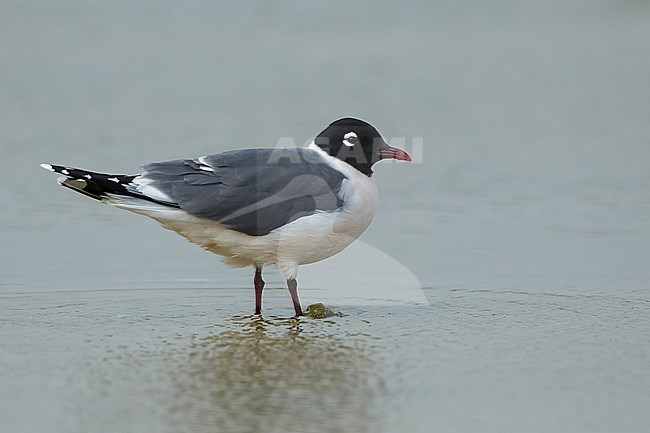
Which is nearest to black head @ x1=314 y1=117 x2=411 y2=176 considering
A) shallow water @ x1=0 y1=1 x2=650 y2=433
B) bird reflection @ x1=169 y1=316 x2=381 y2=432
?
shallow water @ x1=0 y1=1 x2=650 y2=433

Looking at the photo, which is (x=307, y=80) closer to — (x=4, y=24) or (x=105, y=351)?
(x=4, y=24)

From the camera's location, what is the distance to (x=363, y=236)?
7074 mm

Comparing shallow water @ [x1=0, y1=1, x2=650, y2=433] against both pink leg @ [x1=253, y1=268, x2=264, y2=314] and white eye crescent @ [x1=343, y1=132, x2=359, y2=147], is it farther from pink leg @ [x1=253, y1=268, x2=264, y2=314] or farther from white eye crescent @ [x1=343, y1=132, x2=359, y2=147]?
white eye crescent @ [x1=343, y1=132, x2=359, y2=147]

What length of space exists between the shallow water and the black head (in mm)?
690

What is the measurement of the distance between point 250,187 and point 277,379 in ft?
4.31

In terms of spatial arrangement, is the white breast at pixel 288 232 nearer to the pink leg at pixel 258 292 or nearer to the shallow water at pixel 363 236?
the pink leg at pixel 258 292

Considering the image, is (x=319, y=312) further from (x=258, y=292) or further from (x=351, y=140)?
(x=351, y=140)

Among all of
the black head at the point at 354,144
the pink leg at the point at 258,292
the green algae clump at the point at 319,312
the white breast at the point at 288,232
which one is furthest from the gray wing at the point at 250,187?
the green algae clump at the point at 319,312

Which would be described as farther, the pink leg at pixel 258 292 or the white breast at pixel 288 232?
the pink leg at pixel 258 292

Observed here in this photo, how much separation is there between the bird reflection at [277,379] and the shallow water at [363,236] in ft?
0.05

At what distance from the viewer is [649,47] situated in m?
12.6

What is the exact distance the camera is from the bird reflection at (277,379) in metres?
3.87

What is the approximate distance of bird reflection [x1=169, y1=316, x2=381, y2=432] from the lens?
12.7 ft

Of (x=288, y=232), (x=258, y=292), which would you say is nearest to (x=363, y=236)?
(x=258, y=292)
